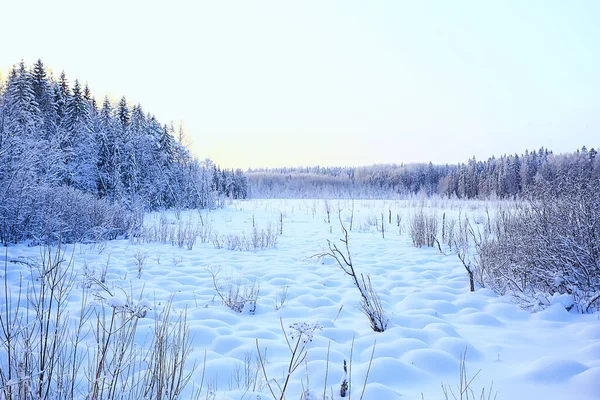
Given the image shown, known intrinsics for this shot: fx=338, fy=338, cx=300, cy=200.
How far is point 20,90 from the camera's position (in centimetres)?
1972

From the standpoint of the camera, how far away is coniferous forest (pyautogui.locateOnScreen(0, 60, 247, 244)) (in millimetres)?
7652

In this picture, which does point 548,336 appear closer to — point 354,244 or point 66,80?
point 354,244

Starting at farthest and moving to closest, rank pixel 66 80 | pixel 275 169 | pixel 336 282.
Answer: pixel 275 169 → pixel 66 80 → pixel 336 282

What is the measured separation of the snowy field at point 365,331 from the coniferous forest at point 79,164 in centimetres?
129

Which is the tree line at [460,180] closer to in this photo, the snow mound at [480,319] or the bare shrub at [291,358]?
the snow mound at [480,319]

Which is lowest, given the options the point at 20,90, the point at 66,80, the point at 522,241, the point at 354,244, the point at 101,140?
the point at 354,244

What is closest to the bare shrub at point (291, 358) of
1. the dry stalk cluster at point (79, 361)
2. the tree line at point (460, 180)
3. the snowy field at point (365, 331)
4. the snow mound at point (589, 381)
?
the snowy field at point (365, 331)

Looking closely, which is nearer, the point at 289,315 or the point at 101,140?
the point at 289,315

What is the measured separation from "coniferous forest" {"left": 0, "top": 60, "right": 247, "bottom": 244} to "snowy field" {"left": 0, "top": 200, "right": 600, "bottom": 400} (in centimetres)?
129

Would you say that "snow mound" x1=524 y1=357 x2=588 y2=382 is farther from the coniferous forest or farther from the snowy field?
the coniferous forest

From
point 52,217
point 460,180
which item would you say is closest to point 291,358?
point 52,217

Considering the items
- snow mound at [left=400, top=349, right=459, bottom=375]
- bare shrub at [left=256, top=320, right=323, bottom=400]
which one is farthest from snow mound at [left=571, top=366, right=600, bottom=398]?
bare shrub at [left=256, top=320, right=323, bottom=400]

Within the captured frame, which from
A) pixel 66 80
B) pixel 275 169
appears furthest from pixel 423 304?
pixel 275 169

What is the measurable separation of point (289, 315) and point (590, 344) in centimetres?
285
